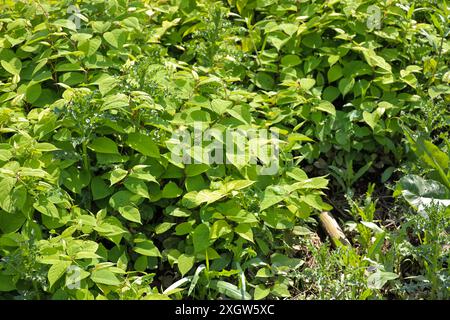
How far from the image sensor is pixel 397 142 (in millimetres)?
3549

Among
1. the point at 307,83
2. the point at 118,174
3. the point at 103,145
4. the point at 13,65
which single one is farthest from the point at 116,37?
the point at 307,83

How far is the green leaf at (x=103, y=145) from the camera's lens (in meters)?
2.92

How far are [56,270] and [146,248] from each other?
441mm

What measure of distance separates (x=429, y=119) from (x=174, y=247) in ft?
4.15

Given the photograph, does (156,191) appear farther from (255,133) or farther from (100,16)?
(100,16)

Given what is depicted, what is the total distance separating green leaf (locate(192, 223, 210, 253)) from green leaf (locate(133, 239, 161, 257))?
0.50 feet

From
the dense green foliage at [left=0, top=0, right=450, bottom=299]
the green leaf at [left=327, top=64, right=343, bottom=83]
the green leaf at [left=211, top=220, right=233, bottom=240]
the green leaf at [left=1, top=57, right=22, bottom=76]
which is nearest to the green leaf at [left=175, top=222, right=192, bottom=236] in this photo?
the dense green foliage at [left=0, top=0, right=450, bottom=299]

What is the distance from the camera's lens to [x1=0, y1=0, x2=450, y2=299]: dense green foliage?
2746 millimetres

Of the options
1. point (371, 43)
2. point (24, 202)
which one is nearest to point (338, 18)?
point (371, 43)

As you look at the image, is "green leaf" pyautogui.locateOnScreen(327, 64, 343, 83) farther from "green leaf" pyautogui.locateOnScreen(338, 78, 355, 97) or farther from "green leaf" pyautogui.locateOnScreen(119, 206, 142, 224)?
"green leaf" pyautogui.locateOnScreen(119, 206, 142, 224)

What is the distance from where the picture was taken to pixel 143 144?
2.96m

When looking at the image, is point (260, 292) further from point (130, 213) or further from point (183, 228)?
point (130, 213)

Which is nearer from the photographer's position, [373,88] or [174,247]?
[174,247]

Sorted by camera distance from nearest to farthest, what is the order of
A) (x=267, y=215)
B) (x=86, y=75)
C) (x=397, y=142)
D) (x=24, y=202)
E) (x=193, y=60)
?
(x=24, y=202) < (x=267, y=215) < (x=86, y=75) < (x=397, y=142) < (x=193, y=60)
